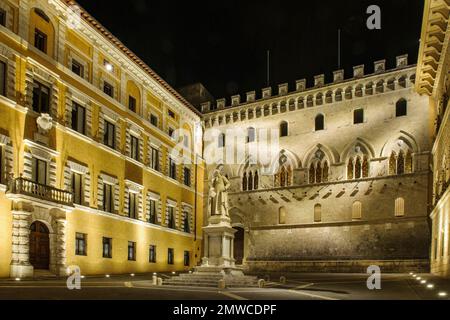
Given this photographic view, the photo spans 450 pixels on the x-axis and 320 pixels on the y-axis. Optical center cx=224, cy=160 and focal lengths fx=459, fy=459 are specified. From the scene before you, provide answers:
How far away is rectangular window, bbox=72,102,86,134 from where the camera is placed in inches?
1109

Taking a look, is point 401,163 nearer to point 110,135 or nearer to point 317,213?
point 317,213

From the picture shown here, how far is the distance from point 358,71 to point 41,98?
25307 mm

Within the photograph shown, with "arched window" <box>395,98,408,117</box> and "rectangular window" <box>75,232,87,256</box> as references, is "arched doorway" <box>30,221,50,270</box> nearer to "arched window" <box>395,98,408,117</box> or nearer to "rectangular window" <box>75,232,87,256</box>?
"rectangular window" <box>75,232,87,256</box>

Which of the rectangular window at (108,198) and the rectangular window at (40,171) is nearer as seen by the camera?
the rectangular window at (40,171)

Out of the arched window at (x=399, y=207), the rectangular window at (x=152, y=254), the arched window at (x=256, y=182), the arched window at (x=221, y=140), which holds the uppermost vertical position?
the arched window at (x=221, y=140)

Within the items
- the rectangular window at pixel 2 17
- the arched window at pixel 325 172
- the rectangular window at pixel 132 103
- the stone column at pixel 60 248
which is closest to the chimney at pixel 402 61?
the arched window at pixel 325 172

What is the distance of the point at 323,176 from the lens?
39.1 metres

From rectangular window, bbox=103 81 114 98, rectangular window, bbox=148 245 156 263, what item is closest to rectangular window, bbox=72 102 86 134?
rectangular window, bbox=103 81 114 98

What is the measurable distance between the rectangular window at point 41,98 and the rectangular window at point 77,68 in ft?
10.5

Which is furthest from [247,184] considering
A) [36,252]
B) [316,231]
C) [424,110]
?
[36,252]

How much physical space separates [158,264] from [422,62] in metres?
23.6

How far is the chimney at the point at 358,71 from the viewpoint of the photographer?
38.2m

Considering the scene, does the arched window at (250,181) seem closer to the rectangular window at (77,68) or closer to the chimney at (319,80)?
the chimney at (319,80)

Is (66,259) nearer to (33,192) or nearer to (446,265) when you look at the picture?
(33,192)
